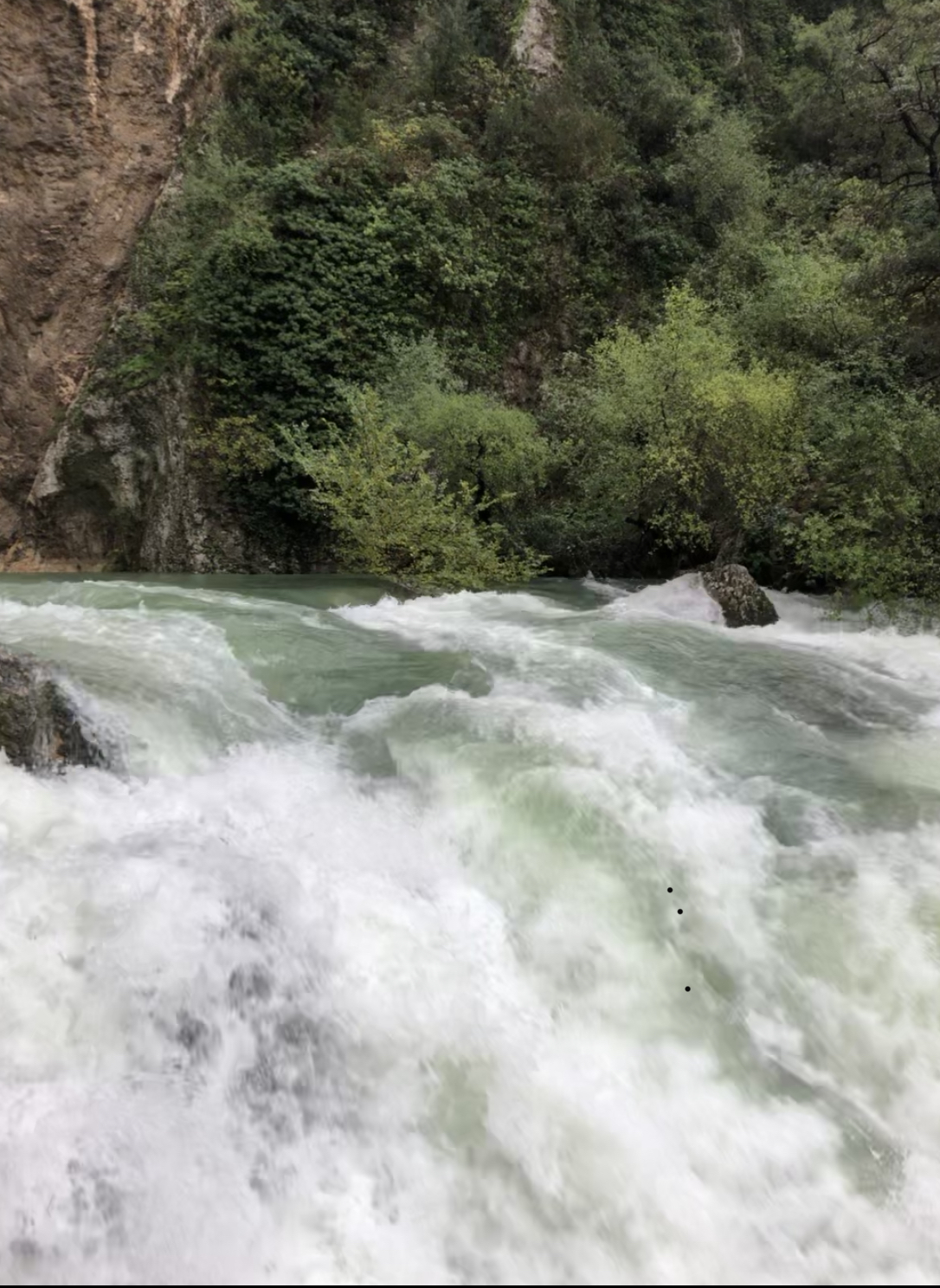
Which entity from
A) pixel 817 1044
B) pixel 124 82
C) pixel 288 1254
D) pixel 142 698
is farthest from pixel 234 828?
pixel 124 82

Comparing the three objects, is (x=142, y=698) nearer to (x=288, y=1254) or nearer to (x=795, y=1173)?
(x=288, y=1254)

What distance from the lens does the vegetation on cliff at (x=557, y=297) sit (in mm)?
12852

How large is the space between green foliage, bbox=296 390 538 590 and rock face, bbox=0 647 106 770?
7.76 m

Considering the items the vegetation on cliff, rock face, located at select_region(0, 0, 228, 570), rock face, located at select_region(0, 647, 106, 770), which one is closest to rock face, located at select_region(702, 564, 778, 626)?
the vegetation on cliff

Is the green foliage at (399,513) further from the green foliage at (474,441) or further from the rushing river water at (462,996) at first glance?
the rushing river water at (462,996)

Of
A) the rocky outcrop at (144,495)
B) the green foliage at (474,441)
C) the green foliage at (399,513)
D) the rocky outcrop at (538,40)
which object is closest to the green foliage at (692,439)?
the green foliage at (474,441)

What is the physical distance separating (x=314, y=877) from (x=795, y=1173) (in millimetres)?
2548

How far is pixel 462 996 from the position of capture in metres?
3.82

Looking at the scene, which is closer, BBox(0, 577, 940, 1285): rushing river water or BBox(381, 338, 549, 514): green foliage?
BBox(0, 577, 940, 1285): rushing river water

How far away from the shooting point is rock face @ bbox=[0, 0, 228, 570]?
701 inches

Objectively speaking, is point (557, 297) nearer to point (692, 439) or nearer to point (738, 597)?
point (692, 439)

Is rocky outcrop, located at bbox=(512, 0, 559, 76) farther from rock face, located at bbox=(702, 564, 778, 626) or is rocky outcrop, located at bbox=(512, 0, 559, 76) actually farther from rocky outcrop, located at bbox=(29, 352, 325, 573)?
rock face, located at bbox=(702, 564, 778, 626)

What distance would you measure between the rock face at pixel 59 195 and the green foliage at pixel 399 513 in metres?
8.07

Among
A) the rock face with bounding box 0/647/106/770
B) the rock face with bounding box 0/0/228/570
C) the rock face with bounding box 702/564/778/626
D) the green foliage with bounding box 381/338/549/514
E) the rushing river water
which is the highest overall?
the rock face with bounding box 0/0/228/570
